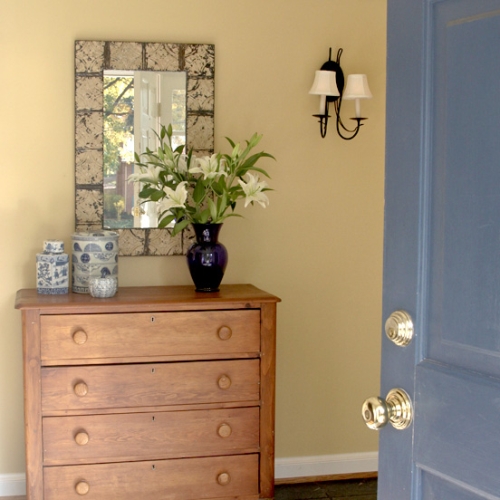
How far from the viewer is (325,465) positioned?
3.33m

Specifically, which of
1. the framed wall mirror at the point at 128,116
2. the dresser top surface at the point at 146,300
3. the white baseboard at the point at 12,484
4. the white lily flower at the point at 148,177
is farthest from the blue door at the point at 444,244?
the white baseboard at the point at 12,484

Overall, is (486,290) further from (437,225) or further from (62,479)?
(62,479)

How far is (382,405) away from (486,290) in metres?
0.32

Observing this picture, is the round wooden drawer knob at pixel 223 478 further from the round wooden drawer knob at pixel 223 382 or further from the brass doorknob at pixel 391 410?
the brass doorknob at pixel 391 410

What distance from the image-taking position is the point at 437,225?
48.0 inches

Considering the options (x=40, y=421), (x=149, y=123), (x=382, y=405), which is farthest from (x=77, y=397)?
(x=382, y=405)

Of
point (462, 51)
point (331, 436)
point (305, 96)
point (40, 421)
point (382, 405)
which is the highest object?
point (305, 96)

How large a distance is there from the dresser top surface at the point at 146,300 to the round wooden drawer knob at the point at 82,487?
0.63 m

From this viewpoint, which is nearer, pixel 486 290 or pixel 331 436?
pixel 486 290

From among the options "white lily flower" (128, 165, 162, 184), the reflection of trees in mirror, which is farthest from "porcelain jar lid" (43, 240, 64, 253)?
"white lily flower" (128, 165, 162, 184)

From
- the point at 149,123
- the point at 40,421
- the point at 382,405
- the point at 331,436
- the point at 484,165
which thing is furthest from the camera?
the point at 331,436

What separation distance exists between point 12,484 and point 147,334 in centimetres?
103

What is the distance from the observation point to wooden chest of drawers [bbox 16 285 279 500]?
256cm

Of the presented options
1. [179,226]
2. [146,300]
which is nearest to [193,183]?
[179,226]
